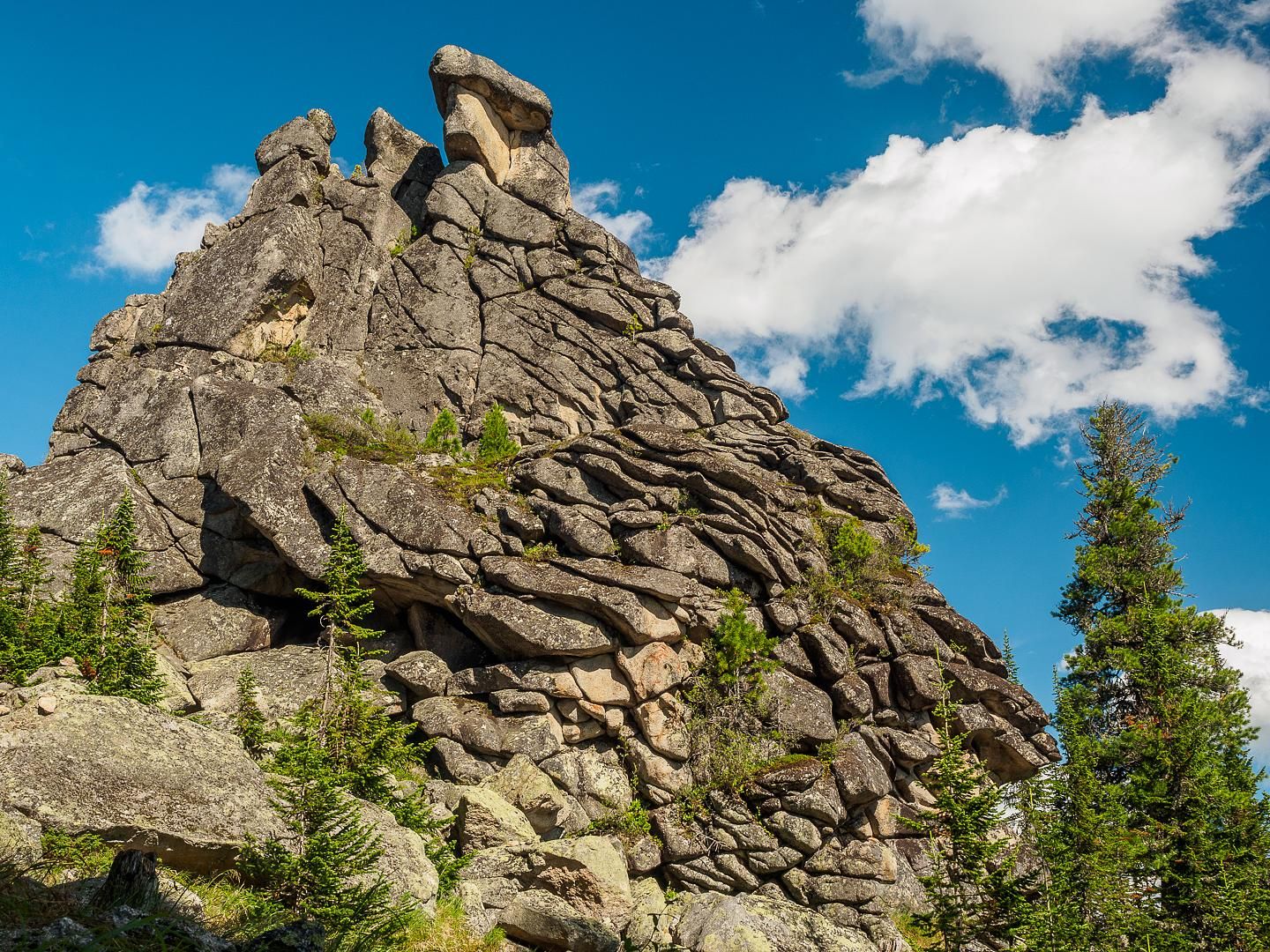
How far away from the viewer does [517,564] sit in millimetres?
Answer: 32938

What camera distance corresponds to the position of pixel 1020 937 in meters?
20.8

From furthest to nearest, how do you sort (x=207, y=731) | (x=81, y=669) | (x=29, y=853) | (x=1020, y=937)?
(x=81, y=669) < (x=1020, y=937) < (x=207, y=731) < (x=29, y=853)

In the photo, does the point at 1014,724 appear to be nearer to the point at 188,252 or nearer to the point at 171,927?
the point at 171,927

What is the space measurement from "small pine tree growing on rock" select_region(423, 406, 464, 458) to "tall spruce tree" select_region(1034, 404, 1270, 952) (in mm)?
27716

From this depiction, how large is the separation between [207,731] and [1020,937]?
19.0 m

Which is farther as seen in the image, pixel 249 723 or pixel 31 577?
pixel 31 577

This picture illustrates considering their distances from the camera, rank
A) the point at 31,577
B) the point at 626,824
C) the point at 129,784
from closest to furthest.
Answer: the point at 129,784 → the point at 31,577 → the point at 626,824

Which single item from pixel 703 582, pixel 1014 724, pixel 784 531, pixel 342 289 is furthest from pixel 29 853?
pixel 342 289

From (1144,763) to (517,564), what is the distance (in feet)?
77.4

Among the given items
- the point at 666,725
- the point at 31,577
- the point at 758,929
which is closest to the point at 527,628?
the point at 666,725

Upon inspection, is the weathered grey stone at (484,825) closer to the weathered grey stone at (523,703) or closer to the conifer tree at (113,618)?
the weathered grey stone at (523,703)

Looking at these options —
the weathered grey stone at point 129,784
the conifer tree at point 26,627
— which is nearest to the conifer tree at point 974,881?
the weathered grey stone at point 129,784

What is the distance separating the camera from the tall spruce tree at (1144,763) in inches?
1043

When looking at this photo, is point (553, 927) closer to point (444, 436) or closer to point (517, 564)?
point (517, 564)
